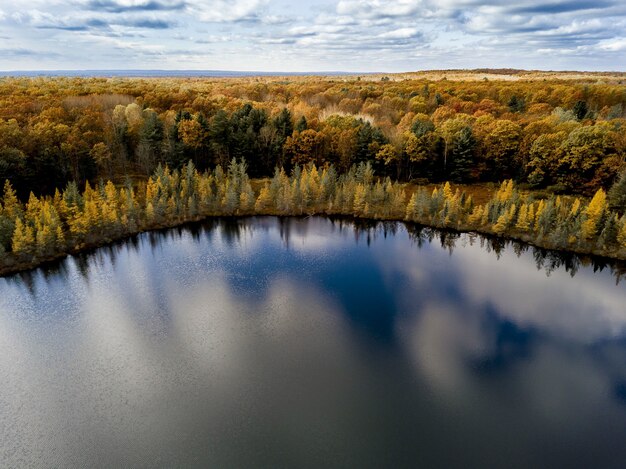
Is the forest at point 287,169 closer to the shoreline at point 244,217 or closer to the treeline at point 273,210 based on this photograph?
the treeline at point 273,210

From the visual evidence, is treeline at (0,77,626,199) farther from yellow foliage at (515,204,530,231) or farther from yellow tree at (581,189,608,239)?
yellow foliage at (515,204,530,231)

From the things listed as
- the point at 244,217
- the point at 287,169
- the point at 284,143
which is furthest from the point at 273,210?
the point at 284,143

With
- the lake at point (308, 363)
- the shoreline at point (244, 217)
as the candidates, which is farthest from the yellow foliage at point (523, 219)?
the lake at point (308, 363)

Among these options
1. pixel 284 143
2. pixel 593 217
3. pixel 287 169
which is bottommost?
pixel 287 169

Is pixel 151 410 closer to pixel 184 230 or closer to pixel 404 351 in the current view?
pixel 404 351

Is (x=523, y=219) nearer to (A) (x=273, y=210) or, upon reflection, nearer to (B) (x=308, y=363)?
(A) (x=273, y=210)

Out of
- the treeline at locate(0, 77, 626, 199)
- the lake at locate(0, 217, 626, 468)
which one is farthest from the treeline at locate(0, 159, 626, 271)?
the treeline at locate(0, 77, 626, 199)
